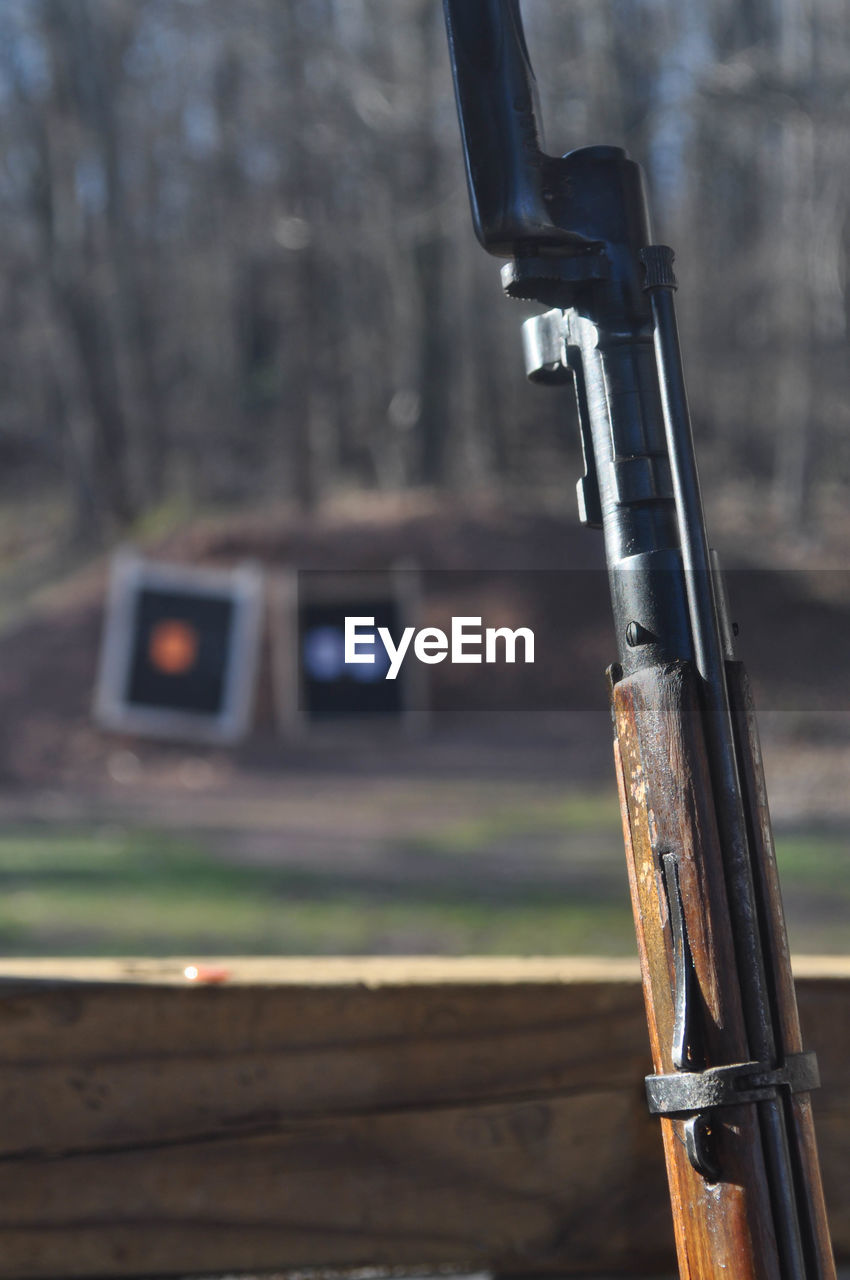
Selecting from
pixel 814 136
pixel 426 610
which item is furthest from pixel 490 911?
pixel 814 136

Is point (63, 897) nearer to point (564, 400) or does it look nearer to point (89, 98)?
point (564, 400)

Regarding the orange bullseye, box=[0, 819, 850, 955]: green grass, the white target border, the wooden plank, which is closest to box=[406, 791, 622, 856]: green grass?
box=[0, 819, 850, 955]: green grass

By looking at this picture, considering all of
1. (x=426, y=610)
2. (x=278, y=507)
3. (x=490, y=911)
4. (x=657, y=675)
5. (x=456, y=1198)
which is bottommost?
(x=456, y=1198)

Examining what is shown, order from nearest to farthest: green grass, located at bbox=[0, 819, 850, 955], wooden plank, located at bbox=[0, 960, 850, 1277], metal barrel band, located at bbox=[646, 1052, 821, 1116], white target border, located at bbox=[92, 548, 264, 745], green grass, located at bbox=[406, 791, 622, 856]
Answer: metal barrel band, located at bbox=[646, 1052, 821, 1116]
wooden plank, located at bbox=[0, 960, 850, 1277]
green grass, located at bbox=[0, 819, 850, 955]
green grass, located at bbox=[406, 791, 622, 856]
white target border, located at bbox=[92, 548, 264, 745]

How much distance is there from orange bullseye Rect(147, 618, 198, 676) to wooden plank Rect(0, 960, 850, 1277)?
1521 cm

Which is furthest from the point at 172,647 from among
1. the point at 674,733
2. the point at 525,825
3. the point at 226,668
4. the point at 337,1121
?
the point at 674,733

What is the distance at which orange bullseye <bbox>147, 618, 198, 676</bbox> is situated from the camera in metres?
16.3

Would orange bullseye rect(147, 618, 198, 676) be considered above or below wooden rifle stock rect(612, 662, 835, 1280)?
above

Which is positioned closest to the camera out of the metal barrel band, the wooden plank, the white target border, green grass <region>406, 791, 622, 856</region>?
the metal barrel band

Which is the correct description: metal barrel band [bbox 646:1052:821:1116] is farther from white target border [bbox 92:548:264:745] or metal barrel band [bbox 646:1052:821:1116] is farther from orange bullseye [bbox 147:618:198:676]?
orange bullseye [bbox 147:618:198:676]

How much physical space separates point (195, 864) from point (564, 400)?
12.6 meters

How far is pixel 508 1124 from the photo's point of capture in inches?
50.8

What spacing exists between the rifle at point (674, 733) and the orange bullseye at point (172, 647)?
15.5 m

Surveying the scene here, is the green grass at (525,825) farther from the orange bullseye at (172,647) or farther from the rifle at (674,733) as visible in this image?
the rifle at (674,733)
